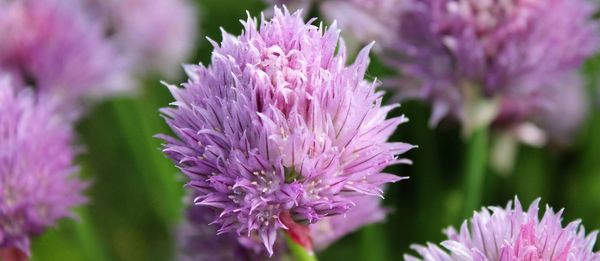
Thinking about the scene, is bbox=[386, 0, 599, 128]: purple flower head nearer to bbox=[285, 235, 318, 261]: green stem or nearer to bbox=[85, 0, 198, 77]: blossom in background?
bbox=[285, 235, 318, 261]: green stem

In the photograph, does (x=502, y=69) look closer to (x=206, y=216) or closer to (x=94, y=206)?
(x=206, y=216)

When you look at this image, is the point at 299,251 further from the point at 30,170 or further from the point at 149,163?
the point at 149,163

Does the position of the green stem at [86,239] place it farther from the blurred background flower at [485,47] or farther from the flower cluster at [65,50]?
the blurred background flower at [485,47]

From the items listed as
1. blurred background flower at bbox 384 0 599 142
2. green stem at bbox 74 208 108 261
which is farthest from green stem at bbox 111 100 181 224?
blurred background flower at bbox 384 0 599 142

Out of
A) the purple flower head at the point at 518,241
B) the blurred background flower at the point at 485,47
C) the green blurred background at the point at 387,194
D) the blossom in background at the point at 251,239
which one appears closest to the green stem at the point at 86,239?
the green blurred background at the point at 387,194

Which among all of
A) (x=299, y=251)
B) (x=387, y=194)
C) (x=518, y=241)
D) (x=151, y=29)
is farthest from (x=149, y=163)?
(x=518, y=241)

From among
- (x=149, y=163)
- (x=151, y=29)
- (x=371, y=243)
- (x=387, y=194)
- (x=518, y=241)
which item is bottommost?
(x=518, y=241)
